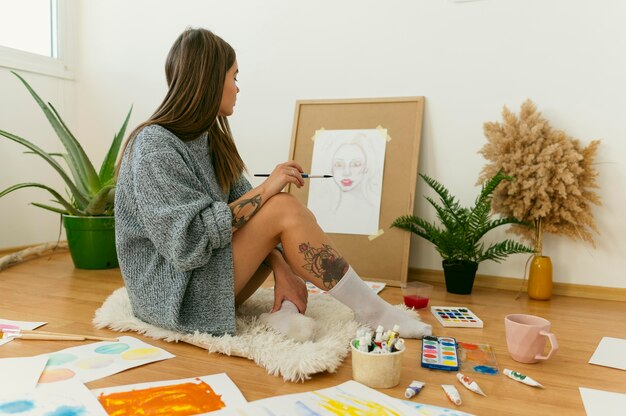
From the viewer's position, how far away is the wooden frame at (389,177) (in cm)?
228

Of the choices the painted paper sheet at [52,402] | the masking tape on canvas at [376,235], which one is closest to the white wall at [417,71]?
the masking tape on canvas at [376,235]

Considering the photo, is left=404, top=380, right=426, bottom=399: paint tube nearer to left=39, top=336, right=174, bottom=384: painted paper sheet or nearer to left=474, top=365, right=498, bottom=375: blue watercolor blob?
left=474, top=365, right=498, bottom=375: blue watercolor blob

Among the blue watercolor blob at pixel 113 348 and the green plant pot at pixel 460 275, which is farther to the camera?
the green plant pot at pixel 460 275

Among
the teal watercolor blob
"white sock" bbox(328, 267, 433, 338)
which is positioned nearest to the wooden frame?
"white sock" bbox(328, 267, 433, 338)

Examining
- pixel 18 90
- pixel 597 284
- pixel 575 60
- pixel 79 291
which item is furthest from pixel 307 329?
pixel 18 90

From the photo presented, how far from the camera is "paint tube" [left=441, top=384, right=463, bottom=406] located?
3.59 ft

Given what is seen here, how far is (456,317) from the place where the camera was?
1700 millimetres

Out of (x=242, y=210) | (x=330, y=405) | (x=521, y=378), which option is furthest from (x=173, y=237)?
(x=521, y=378)

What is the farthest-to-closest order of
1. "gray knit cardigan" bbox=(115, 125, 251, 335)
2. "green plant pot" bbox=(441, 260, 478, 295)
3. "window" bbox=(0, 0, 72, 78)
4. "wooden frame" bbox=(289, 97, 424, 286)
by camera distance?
"window" bbox=(0, 0, 72, 78) < "wooden frame" bbox=(289, 97, 424, 286) < "green plant pot" bbox=(441, 260, 478, 295) < "gray knit cardigan" bbox=(115, 125, 251, 335)

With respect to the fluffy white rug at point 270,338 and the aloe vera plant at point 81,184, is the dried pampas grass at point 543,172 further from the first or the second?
the aloe vera plant at point 81,184

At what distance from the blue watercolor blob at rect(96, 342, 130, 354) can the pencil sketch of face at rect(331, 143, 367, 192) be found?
4.20ft

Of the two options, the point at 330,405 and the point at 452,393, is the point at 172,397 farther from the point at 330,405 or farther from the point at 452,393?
the point at 452,393

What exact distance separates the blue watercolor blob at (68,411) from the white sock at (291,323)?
21.8 inches

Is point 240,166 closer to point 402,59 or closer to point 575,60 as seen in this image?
point 402,59
